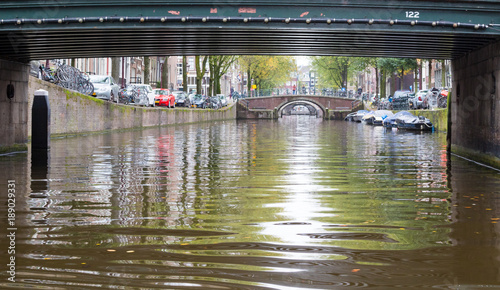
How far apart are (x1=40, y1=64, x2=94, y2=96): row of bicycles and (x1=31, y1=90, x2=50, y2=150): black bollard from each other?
10.6 metres

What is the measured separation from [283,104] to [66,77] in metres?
70.2

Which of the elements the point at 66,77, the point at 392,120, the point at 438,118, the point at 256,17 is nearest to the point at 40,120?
the point at 256,17

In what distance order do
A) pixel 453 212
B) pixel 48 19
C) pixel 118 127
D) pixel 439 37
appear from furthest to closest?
pixel 118 127, pixel 439 37, pixel 48 19, pixel 453 212

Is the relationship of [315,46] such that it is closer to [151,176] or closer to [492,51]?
[492,51]

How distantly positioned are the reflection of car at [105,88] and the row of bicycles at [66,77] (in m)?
2.79

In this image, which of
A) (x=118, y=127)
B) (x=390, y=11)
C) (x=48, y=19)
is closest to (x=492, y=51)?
(x=390, y=11)

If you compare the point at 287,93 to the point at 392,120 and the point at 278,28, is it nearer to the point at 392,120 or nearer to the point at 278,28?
the point at 392,120

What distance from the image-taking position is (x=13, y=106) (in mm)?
20125

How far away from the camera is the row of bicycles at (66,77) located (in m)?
29.3

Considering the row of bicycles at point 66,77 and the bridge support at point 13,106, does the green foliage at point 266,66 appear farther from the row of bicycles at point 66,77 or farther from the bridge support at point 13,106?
the bridge support at point 13,106

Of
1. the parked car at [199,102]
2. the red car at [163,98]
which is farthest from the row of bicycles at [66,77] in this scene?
the parked car at [199,102]

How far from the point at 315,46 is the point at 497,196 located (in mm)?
10732

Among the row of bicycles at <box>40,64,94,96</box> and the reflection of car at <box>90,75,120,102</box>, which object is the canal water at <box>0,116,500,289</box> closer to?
the row of bicycles at <box>40,64,94,96</box>

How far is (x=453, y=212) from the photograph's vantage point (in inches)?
352
